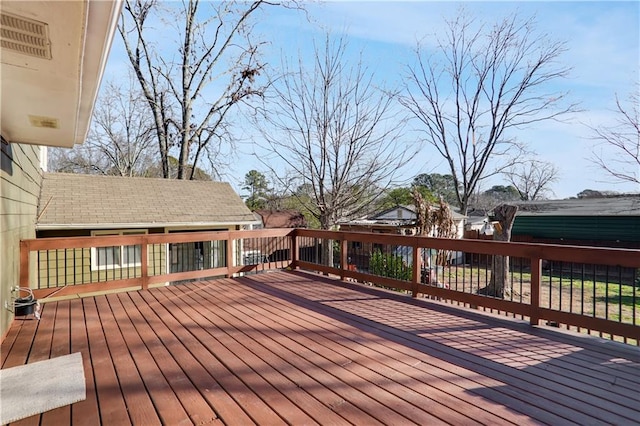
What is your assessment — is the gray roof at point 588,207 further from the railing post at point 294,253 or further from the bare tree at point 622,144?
the railing post at point 294,253

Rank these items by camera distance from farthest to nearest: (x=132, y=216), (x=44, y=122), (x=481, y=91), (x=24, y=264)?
(x=481, y=91)
(x=132, y=216)
(x=24, y=264)
(x=44, y=122)

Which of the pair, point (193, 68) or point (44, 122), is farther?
point (193, 68)

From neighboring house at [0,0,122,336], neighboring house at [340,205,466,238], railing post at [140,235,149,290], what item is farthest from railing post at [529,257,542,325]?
neighboring house at [340,205,466,238]

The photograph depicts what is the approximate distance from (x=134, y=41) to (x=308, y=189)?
32.7ft

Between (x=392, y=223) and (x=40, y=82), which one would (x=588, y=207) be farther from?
(x=40, y=82)

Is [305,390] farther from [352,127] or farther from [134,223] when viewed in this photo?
[134,223]

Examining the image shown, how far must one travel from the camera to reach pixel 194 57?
13.5 metres

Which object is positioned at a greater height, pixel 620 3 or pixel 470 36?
pixel 470 36

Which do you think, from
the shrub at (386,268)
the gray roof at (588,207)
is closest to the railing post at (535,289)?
the shrub at (386,268)

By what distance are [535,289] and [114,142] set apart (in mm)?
19820

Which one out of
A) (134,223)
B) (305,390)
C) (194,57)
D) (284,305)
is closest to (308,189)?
(134,223)

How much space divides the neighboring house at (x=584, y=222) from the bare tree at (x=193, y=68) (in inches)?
598

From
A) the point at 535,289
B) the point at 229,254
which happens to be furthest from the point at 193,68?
the point at 535,289

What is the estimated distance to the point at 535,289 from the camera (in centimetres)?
335
